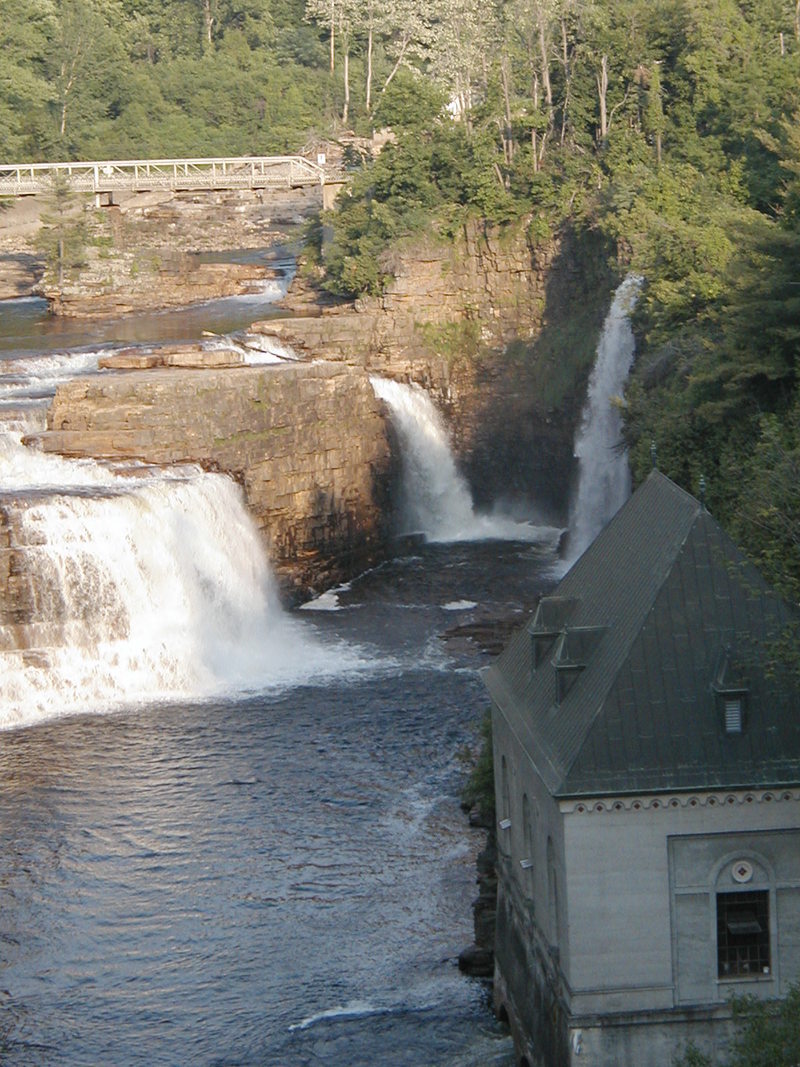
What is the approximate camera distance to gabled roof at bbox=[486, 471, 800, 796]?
20625mm

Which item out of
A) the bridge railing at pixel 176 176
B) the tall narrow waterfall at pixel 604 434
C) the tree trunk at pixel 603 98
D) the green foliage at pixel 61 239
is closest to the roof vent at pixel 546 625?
the tall narrow waterfall at pixel 604 434

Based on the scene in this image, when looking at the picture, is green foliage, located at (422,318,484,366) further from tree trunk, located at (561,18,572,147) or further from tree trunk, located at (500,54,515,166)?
tree trunk, located at (561,18,572,147)

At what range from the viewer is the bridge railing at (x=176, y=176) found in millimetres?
70188

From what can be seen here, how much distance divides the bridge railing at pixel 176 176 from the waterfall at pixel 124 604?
91.7 feet

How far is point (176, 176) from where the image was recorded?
7081cm

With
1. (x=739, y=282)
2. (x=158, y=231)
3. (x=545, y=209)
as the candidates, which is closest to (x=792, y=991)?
(x=739, y=282)

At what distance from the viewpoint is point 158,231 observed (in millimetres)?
71688

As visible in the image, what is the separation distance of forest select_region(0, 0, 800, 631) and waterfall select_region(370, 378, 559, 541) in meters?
4.20

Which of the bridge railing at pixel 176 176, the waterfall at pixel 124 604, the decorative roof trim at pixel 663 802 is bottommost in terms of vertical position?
the waterfall at pixel 124 604

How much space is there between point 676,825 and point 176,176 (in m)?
54.1

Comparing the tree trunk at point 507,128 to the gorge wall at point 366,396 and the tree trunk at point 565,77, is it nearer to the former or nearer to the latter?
the tree trunk at point 565,77

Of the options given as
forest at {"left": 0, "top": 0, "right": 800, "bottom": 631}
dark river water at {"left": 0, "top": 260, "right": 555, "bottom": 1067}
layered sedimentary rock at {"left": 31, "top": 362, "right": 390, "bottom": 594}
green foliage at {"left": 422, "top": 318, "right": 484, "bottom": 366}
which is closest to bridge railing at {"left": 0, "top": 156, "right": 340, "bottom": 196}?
forest at {"left": 0, "top": 0, "right": 800, "bottom": 631}

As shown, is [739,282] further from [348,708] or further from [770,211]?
[770,211]

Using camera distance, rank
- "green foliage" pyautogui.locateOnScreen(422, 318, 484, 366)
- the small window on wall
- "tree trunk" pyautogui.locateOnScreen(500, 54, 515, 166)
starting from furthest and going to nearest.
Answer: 1. "tree trunk" pyautogui.locateOnScreen(500, 54, 515, 166)
2. "green foliage" pyautogui.locateOnScreen(422, 318, 484, 366)
3. the small window on wall
